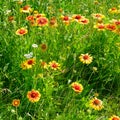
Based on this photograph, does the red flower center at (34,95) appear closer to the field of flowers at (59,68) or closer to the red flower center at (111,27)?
the field of flowers at (59,68)

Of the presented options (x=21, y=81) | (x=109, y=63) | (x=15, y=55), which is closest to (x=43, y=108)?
(x=21, y=81)

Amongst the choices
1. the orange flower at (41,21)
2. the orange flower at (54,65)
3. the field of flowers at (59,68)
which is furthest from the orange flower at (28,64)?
the orange flower at (41,21)

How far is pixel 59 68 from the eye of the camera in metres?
2.79

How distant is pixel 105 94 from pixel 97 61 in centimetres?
27

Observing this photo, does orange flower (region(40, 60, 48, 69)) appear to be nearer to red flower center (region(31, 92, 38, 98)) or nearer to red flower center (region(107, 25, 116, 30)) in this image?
red flower center (region(31, 92, 38, 98))

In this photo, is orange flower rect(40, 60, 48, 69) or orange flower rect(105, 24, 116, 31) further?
orange flower rect(105, 24, 116, 31)

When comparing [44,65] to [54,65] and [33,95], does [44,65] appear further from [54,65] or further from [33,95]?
[33,95]

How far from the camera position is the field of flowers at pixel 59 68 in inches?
108

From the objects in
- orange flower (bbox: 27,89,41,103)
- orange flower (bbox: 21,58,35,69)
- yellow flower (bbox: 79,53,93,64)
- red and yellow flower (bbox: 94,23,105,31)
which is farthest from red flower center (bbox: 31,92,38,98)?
red and yellow flower (bbox: 94,23,105,31)

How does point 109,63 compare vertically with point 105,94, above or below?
above

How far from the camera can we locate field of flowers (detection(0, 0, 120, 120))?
274cm

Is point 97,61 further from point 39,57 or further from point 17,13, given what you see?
point 17,13

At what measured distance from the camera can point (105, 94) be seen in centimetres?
317

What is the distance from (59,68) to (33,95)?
1.02 ft
